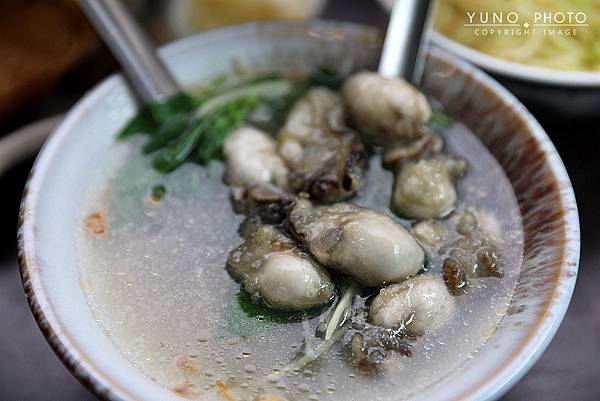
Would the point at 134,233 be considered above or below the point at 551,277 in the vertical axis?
above

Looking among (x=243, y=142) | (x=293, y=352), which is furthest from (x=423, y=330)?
(x=243, y=142)

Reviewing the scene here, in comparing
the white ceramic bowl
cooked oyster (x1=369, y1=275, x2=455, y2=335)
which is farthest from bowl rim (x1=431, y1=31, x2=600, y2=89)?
cooked oyster (x1=369, y1=275, x2=455, y2=335)

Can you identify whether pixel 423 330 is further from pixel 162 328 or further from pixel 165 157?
pixel 165 157

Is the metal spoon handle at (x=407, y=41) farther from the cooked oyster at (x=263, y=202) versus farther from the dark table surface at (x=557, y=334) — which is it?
the cooked oyster at (x=263, y=202)

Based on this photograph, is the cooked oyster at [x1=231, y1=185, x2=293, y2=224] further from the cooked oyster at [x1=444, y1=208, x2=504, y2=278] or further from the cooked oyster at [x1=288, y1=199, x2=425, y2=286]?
the cooked oyster at [x1=444, y1=208, x2=504, y2=278]

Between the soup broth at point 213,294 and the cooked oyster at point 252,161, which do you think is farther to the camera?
the cooked oyster at point 252,161

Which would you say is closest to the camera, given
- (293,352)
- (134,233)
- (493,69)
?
(293,352)

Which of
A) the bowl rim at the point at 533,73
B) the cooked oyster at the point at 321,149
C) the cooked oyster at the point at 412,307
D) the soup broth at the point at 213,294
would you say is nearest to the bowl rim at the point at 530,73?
the bowl rim at the point at 533,73
